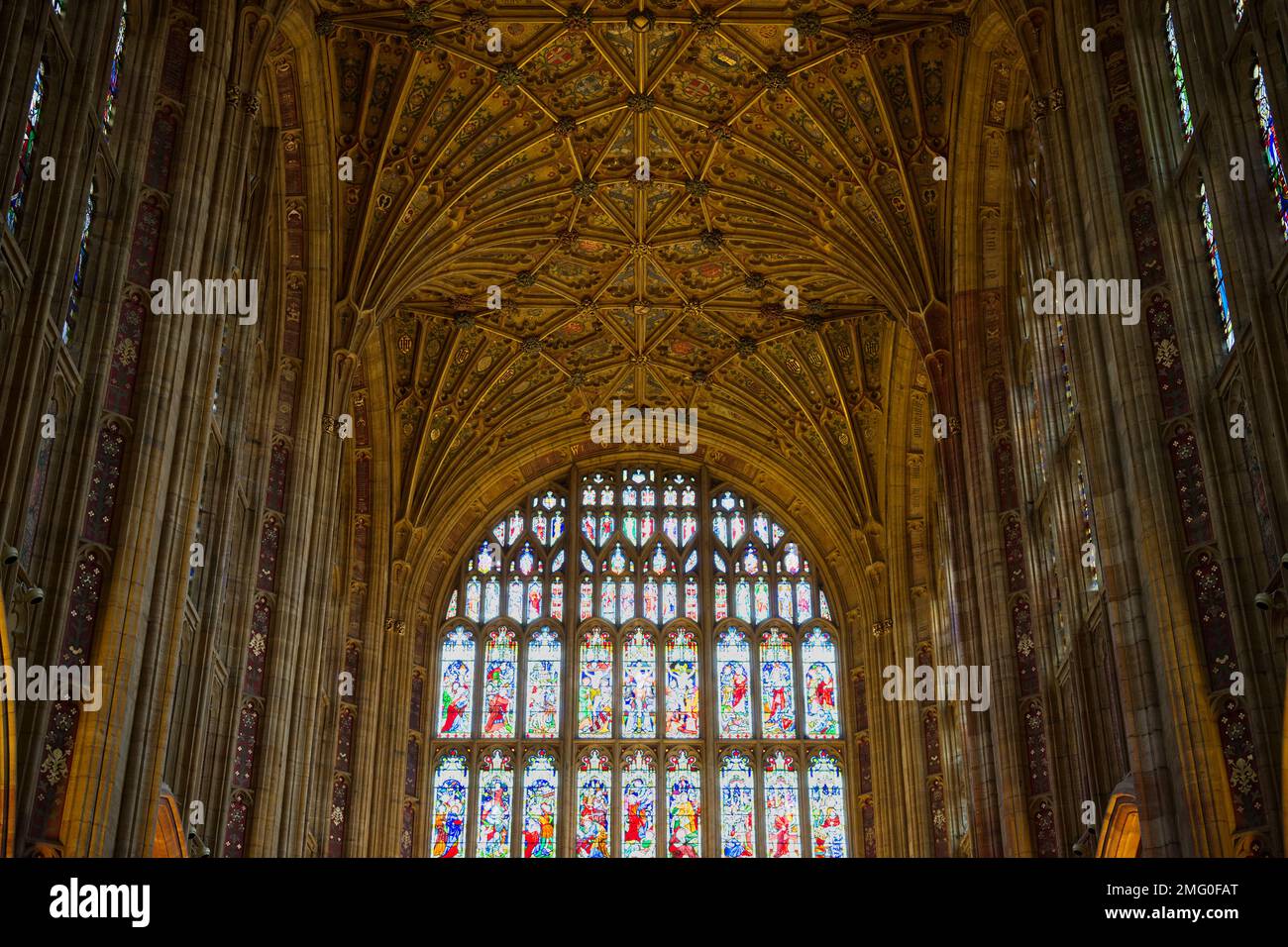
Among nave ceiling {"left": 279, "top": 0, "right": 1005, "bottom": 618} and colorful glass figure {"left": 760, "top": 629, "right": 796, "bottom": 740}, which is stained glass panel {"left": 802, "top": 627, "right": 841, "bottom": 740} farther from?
nave ceiling {"left": 279, "top": 0, "right": 1005, "bottom": 618}

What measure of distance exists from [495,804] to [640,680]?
4.30 metres

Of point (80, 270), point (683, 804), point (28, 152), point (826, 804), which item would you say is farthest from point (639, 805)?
point (28, 152)

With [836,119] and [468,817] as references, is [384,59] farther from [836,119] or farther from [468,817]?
[468,817]

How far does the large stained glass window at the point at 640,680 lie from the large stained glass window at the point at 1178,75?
19.4m

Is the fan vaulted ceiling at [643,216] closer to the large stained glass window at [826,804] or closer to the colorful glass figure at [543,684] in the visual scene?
the colorful glass figure at [543,684]

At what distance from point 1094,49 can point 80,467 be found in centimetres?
1347

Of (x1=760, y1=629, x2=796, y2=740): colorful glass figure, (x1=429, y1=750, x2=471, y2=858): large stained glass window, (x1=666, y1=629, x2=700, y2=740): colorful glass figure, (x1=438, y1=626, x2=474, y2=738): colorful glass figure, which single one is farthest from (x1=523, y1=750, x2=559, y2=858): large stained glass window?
(x1=760, y1=629, x2=796, y2=740): colorful glass figure

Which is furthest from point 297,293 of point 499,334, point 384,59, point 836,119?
point 836,119

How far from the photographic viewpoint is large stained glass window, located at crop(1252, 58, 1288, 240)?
14.8 m

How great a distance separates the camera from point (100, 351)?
681 inches

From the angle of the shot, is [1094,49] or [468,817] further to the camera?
[468,817]
